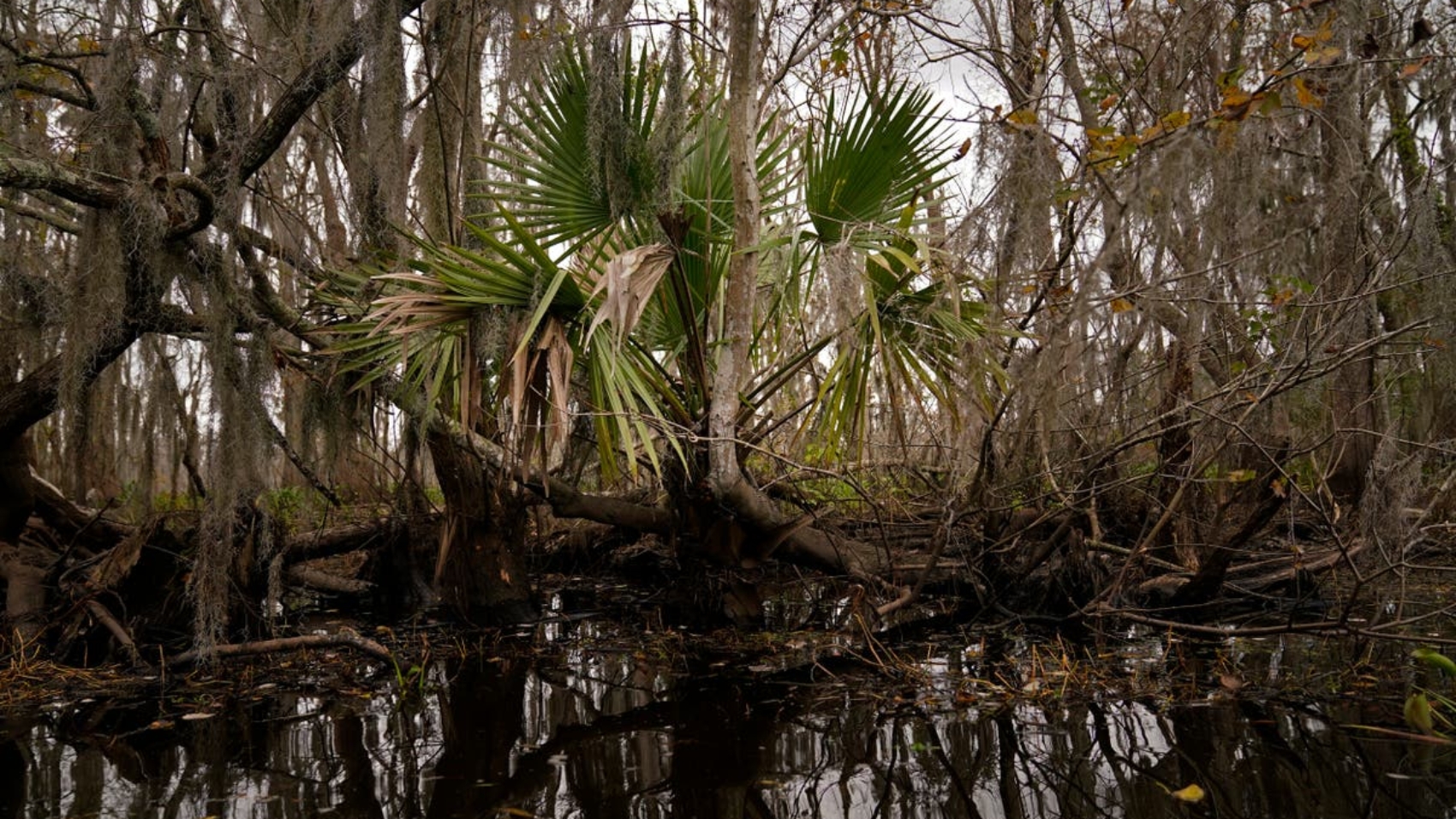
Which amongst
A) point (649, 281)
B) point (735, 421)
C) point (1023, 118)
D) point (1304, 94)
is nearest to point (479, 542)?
point (735, 421)

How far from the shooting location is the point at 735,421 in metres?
4.23

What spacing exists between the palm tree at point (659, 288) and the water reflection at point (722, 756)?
95cm

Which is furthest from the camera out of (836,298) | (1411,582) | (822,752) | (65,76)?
(65,76)

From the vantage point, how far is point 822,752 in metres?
2.54

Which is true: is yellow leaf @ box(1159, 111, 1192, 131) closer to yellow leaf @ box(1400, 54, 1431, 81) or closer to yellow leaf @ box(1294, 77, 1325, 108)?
yellow leaf @ box(1294, 77, 1325, 108)

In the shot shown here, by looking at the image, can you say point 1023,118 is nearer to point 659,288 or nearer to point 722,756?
point 659,288

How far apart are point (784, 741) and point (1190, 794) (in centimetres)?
101

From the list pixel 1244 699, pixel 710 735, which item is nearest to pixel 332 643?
pixel 710 735

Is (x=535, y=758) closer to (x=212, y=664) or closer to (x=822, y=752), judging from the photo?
(x=822, y=752)

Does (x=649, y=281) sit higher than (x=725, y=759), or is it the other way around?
(x=649, y=281)

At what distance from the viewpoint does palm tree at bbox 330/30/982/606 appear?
11.9ft

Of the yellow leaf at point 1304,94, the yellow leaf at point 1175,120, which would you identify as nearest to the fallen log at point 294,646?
the yellow leaf at point 1175,120

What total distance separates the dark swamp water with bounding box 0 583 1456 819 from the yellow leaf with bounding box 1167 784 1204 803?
2cm

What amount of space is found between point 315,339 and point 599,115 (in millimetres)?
1624
